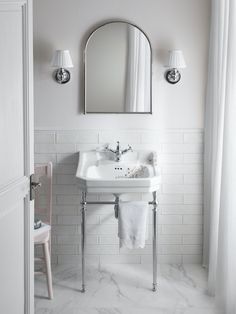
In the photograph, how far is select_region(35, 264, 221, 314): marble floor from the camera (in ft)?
9.83

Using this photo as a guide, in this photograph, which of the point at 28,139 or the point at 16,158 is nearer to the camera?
the point at 16,158

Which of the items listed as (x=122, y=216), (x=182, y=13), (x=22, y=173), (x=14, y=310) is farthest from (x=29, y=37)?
(x=182, y=13)

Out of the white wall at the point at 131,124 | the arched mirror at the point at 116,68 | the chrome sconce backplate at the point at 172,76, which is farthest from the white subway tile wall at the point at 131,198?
the chrome sconce backplate at the point at 172,76

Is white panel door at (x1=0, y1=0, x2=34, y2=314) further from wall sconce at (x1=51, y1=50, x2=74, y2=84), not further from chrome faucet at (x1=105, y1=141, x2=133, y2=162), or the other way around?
chrome faucet at (x1=105, y1=141, x2=133, y2=162)

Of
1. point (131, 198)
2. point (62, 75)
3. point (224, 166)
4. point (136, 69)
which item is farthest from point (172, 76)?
point (224, 166)

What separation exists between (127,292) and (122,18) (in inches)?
82.0

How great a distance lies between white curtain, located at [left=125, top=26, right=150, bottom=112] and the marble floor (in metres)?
1.31

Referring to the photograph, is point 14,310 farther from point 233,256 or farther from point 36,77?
point 36,77

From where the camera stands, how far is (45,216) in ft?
12.0

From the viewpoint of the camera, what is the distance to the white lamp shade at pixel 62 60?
353cm

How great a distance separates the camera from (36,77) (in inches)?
146

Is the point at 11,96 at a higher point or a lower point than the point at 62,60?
lower

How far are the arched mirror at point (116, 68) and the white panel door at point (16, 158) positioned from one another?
1.49 metres

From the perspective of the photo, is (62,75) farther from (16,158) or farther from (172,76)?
(16,158)
